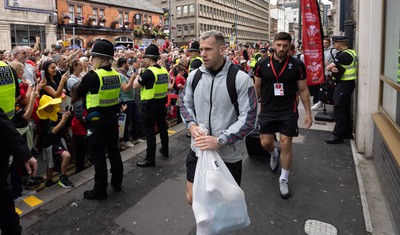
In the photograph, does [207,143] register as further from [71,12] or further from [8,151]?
[71,12]

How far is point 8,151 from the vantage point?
2.64m

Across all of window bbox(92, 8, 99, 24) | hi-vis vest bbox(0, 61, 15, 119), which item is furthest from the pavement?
window bbox(92, 8, 99, 24)

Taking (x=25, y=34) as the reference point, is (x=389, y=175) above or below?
below

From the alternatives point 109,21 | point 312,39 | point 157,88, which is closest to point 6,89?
point 157,88

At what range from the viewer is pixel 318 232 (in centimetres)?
307

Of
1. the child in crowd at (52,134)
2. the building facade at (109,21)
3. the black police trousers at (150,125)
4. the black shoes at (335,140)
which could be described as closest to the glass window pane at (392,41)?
the black shoes at (335,140)

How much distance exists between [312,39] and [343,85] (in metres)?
1.41

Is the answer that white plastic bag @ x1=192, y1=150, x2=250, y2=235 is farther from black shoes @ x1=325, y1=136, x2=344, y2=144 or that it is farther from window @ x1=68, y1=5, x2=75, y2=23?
window @ x1=68, y1=5, x2=75, y2=23

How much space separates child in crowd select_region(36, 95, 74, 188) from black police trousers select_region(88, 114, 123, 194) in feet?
2.00

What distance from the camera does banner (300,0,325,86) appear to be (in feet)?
16.5

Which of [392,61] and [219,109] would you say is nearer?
[219,109]

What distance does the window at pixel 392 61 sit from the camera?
3664 mm

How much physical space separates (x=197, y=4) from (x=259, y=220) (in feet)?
205

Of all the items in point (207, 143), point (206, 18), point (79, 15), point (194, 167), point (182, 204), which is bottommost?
point (182, 204)
